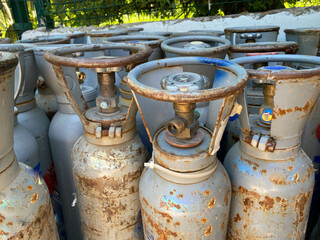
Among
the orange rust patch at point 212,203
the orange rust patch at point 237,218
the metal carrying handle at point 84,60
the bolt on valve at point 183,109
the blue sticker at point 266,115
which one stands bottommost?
the orange rust patch at point 237,218

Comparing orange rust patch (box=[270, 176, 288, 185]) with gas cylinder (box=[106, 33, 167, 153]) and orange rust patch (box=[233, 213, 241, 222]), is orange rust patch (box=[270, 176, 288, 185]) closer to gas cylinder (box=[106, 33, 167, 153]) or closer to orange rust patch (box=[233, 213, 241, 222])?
orange rust patch (box=[233, 213, 241, 222])

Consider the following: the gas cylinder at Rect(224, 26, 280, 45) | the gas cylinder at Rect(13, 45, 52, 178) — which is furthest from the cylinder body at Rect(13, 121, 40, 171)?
the gas cylinder at Rect(224, 26, 280, 45)

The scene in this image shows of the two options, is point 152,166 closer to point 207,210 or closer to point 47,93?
point 207,210

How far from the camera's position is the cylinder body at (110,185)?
0.92m

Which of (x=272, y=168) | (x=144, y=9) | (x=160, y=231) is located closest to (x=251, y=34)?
(x=272, y=168)

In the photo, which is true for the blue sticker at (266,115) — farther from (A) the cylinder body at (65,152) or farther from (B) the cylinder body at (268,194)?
(A) the cylinder body at (65,152)

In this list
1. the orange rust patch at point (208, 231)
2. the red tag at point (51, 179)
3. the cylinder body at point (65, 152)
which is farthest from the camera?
the red tag at point (51, 179)

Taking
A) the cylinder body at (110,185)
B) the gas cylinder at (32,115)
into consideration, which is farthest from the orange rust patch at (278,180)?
the gas cylinder at (32,115)

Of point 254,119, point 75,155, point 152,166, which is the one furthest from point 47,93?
point 254,119

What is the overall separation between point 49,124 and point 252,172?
89cm

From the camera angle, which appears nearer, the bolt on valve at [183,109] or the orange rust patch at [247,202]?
the bolt on valve at [183,109]

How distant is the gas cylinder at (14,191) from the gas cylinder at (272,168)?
540 millimetres

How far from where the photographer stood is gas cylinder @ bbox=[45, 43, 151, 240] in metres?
0.91

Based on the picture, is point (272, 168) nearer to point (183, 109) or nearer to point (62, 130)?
point (183, 109)
